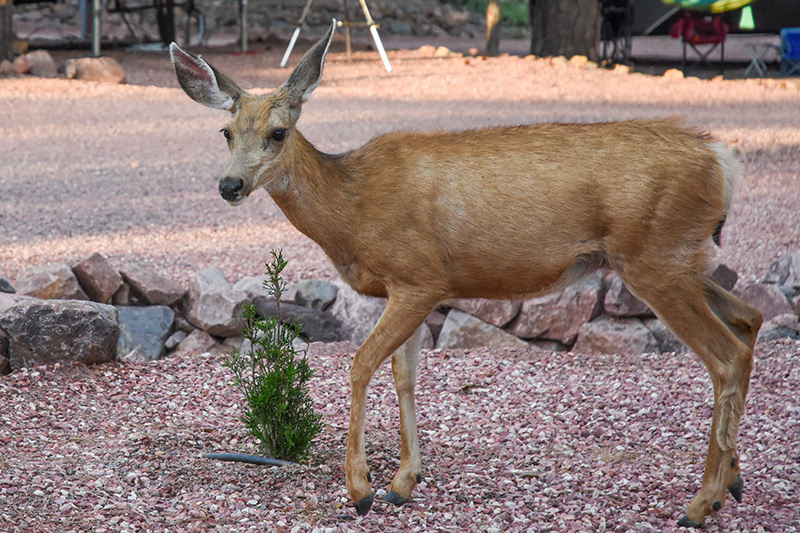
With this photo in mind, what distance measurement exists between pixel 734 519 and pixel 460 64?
16329 millimetres

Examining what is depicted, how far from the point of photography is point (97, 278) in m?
6.58

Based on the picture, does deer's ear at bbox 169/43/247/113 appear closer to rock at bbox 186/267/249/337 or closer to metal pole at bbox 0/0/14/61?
rock at bbox 186/267/249/337

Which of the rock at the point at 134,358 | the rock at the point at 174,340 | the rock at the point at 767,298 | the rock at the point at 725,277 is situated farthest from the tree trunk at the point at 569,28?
the rock at the point at 134,358

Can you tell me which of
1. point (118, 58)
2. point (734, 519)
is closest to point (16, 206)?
point (734, 519)

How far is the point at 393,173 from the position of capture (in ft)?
13.3

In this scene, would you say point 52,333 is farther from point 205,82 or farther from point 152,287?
point 205,82

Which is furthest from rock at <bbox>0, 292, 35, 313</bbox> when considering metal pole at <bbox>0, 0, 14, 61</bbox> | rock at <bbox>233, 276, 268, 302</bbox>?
metal pole at <bbox>0, 0, 14, 61</bbox>

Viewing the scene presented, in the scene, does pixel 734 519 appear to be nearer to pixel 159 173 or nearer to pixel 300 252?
pixel 300 252

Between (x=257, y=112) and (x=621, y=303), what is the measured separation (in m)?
3.12

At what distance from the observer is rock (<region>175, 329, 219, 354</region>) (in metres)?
6.46

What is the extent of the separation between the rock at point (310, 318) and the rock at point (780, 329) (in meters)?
2.64

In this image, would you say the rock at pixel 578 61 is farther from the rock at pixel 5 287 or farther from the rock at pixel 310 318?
the rock at pixel 5 287

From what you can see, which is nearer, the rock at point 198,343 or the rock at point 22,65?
the rock at point 198,343

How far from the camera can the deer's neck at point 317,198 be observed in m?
4.02
